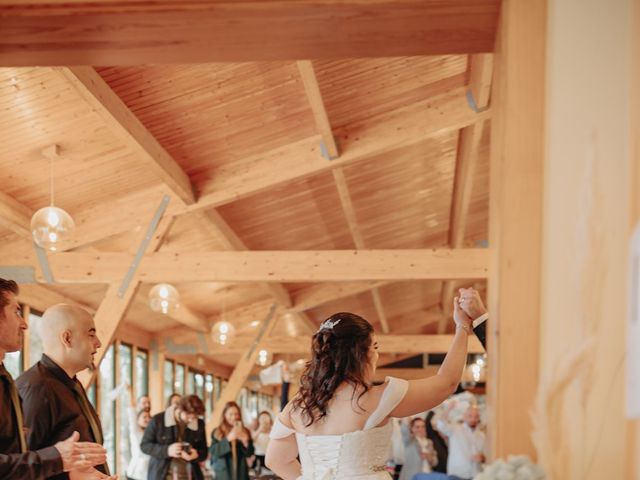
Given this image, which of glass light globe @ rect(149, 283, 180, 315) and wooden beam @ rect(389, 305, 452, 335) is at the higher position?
wooden beam @ rect(389, 305, 452, 335)

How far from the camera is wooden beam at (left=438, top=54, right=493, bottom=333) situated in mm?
7895

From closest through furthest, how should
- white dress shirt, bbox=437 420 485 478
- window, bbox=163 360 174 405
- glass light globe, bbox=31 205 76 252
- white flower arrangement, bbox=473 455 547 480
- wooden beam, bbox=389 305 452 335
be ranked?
white flower arrangement, bbox=473 455 547 480 < glass light globe, bbox=31 205 76 252 < white dress shirt, bbox=437 420 485 478 < window, bbox=163 360 174 405 < wooden beam, bbox=389 305 452 335

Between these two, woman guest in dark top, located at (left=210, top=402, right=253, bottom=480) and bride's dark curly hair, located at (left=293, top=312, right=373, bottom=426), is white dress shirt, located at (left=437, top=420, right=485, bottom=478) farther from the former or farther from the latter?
bride's dark curly hair, located at (left=293, top=312, right=373, bottom=426)

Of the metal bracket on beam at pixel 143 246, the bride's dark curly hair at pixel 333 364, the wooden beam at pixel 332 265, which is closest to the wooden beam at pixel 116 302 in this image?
the metal bracket on beam at pixel 143 246

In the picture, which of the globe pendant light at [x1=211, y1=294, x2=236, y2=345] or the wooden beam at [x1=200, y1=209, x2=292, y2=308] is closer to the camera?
the wooden beam at [x1=200, y1=209, x2=292, y2=308]

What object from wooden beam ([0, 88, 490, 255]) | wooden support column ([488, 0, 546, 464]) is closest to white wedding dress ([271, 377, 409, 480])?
wooden support column ([488, 0, 546, 464])

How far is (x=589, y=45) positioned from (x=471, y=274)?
276 inches

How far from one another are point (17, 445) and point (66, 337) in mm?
509

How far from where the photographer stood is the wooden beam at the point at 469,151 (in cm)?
789

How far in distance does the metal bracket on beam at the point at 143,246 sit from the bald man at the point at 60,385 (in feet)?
17.1

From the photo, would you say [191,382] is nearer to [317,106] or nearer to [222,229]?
[222,229]

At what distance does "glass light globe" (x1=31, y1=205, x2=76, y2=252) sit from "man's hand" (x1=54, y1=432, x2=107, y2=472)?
133 inches

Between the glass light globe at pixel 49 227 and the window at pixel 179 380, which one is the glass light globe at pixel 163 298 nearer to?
the glass light globe at pixel 49 227

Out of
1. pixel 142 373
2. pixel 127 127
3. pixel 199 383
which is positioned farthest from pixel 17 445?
pixel 199 383
